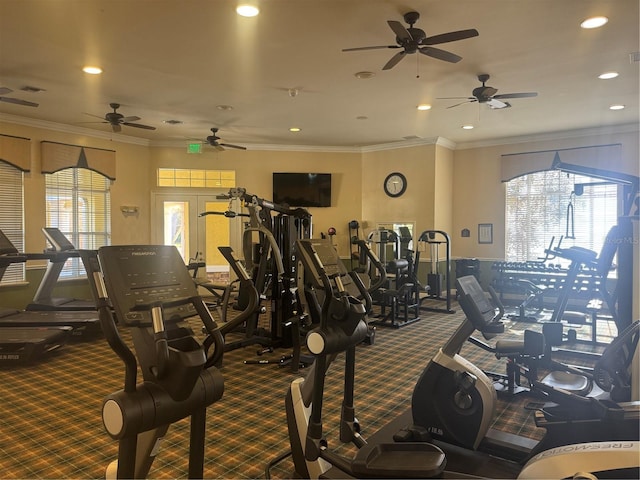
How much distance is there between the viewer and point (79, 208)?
305 inches

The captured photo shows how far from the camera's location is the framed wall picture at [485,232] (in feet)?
29.0

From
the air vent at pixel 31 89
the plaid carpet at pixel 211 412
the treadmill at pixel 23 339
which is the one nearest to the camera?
the plaid carpet at pixel 211 412

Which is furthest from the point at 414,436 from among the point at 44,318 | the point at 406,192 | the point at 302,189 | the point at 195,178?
the point at 195,178

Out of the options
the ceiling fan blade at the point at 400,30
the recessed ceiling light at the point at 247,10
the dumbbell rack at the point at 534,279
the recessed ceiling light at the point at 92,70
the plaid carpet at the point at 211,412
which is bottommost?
the plaid carpet at the point at 211,412

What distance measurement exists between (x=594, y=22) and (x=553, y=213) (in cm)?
515

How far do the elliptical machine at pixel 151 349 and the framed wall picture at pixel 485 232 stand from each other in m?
7.85

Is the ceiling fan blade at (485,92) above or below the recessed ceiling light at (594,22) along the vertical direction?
below

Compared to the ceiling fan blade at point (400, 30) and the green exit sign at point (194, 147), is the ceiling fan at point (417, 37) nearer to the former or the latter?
the ceiling fan blade at point (400, 30)

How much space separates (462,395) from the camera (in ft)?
9.36

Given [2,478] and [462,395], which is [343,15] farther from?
[2,478]

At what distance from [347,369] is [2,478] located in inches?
81.8

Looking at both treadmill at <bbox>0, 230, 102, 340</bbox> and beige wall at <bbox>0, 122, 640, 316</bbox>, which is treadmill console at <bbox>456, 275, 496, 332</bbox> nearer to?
treadmill at <bbox>0, 230, 102, 340</bbox>

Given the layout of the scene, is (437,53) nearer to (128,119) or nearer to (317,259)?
(317,259)

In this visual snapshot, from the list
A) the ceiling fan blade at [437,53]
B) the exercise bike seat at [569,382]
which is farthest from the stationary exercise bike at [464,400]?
the ceiling fan blade at [437,53]
